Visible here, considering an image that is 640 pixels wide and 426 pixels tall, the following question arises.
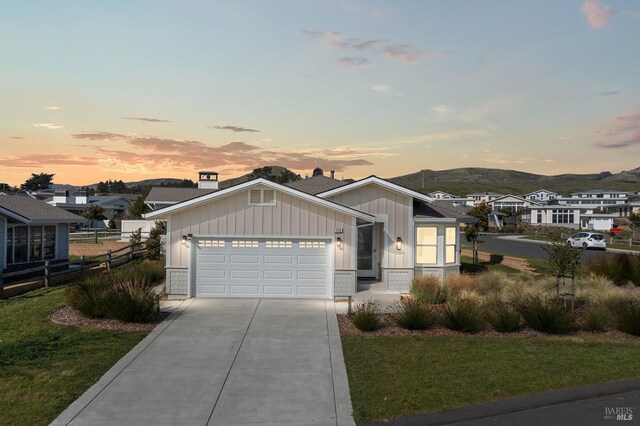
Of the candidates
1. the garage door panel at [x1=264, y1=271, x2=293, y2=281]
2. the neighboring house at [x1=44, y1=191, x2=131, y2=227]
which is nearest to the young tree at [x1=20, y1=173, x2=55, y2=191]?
the neighboring house at [x1=44, y1=191, x2=131, y2=227]

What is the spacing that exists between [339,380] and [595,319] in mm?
7600

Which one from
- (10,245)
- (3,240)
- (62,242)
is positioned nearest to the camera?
(3,240)

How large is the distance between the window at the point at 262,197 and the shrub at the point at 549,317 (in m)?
8.69

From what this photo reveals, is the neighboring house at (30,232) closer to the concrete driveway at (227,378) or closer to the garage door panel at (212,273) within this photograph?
the garage door panel at (212,273)

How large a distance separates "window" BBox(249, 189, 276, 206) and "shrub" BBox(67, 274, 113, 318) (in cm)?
525

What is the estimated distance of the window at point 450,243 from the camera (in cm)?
2095

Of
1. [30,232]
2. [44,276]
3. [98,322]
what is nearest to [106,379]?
[98,322]

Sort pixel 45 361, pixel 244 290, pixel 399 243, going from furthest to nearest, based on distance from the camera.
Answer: pixel 399 243
pixel 244 290
pixel 45 361

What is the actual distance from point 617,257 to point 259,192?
1579cm

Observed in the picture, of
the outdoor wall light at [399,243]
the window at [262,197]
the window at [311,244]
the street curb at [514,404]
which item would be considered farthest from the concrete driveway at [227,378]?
the outdoor wall light at [399,243]

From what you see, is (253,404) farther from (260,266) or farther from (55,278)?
(55,278)

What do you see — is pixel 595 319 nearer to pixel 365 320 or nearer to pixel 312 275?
pixel 365 320

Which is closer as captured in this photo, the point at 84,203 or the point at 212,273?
→ the point at 212,273

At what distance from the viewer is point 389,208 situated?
65.5 feet
